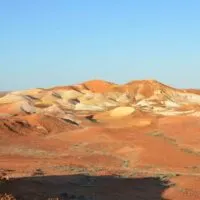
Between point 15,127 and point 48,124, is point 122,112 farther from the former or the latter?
point 15,127

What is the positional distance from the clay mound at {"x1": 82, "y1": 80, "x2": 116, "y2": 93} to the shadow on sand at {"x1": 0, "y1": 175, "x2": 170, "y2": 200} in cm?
6518

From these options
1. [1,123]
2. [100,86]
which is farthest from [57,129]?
[100,86]

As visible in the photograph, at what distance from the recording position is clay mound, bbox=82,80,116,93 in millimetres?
86500

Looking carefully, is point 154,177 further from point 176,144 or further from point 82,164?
point 176,144

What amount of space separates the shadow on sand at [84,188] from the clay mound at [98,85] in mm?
65183

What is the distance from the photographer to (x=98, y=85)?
8888cm

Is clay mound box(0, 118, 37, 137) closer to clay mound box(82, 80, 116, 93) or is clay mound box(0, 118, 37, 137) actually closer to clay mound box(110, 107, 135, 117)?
clay mound box(110, 107, 135, 117)

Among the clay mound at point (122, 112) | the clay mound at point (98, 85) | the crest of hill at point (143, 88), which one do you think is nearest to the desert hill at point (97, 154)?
the clay mound at point (122, 112)

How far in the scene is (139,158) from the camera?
97.4 ft

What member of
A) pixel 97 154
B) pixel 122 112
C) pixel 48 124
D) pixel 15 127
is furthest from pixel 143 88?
pixel 97 154

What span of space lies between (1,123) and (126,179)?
2179cm

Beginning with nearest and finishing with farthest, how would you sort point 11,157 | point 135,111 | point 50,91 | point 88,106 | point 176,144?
point 11,157 → point 176,144 → point 135,111 → point 88,106 → point 50,91

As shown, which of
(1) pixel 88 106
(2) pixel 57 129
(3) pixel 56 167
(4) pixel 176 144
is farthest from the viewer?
(1) pixel 88 106

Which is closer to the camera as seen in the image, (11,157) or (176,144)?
(11,157)
